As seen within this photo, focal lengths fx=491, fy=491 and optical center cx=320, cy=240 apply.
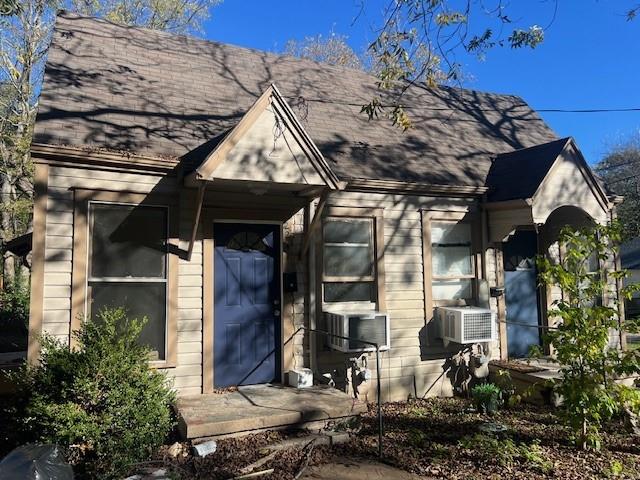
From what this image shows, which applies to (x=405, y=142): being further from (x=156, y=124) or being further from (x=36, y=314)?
(x=36, y=314)

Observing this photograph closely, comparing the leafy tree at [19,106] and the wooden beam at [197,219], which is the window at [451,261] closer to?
the wooden beam at [197,219]

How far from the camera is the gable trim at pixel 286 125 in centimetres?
547

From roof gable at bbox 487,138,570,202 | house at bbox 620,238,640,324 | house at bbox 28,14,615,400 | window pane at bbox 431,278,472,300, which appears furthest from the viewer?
house at bbox 620,238,640,324

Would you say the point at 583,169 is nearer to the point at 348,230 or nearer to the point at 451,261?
the point at 451,261

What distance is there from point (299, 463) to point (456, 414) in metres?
2.84

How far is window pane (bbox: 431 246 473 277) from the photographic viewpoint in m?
7.95

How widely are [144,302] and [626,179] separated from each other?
993 inches

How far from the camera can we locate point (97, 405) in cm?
450

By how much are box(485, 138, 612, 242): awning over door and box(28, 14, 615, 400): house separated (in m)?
0.03

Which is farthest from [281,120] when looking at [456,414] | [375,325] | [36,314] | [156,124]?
[456,414]

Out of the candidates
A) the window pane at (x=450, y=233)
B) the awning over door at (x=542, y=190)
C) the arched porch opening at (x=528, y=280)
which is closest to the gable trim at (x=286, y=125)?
the window pane at (x=450, y=233)

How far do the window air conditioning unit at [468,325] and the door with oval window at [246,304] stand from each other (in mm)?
2647

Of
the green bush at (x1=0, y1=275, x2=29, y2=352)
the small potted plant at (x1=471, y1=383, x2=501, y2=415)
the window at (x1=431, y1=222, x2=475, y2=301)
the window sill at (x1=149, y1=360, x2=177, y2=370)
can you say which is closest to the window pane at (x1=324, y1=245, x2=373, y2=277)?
the window at (x1=431, y1=222, x2=475, y2=301)

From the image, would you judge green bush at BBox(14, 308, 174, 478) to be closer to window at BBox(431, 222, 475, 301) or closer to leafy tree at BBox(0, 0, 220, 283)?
window at BBox(431, 222, 475, 301)
